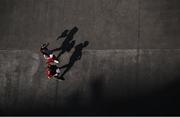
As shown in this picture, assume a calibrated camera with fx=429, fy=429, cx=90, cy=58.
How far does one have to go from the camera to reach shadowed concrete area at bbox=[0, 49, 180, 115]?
64.3ft

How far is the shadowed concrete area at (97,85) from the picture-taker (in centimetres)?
1959

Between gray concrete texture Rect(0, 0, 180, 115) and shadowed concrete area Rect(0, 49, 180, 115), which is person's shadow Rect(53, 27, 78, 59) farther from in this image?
shadowed concrete area Rect(0, 49, 180, 115)

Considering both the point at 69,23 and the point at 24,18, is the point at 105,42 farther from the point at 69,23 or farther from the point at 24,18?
the point at 24,18

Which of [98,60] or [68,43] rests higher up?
[68,43]

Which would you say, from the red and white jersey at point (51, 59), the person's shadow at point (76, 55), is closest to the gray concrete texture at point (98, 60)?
the person's shadow at point (76, 55)

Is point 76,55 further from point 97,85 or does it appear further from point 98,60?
point 97,85

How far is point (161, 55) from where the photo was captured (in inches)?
787

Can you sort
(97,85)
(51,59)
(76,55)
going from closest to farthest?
(97,85) < (51,59) < (76,55)

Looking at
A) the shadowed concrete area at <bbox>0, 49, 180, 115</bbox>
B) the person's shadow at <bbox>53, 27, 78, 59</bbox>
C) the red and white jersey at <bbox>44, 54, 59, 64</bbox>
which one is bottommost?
Result: the shadowed concrete area at <bbox>0, 49, 180, 115</bbox>

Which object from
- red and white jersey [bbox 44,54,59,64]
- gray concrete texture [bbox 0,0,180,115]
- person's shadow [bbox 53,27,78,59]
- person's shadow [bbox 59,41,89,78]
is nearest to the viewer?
gray concrete texture [bbox 0,0,180,115]

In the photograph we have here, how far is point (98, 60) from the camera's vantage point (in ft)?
67.9

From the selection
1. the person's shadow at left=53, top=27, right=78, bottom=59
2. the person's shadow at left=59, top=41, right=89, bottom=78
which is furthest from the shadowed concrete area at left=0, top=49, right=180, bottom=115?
the person's shadow at left=53, top=27, right=78, bottom=59

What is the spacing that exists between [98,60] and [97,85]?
1.23 metres

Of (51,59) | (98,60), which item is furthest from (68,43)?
(98,60)
